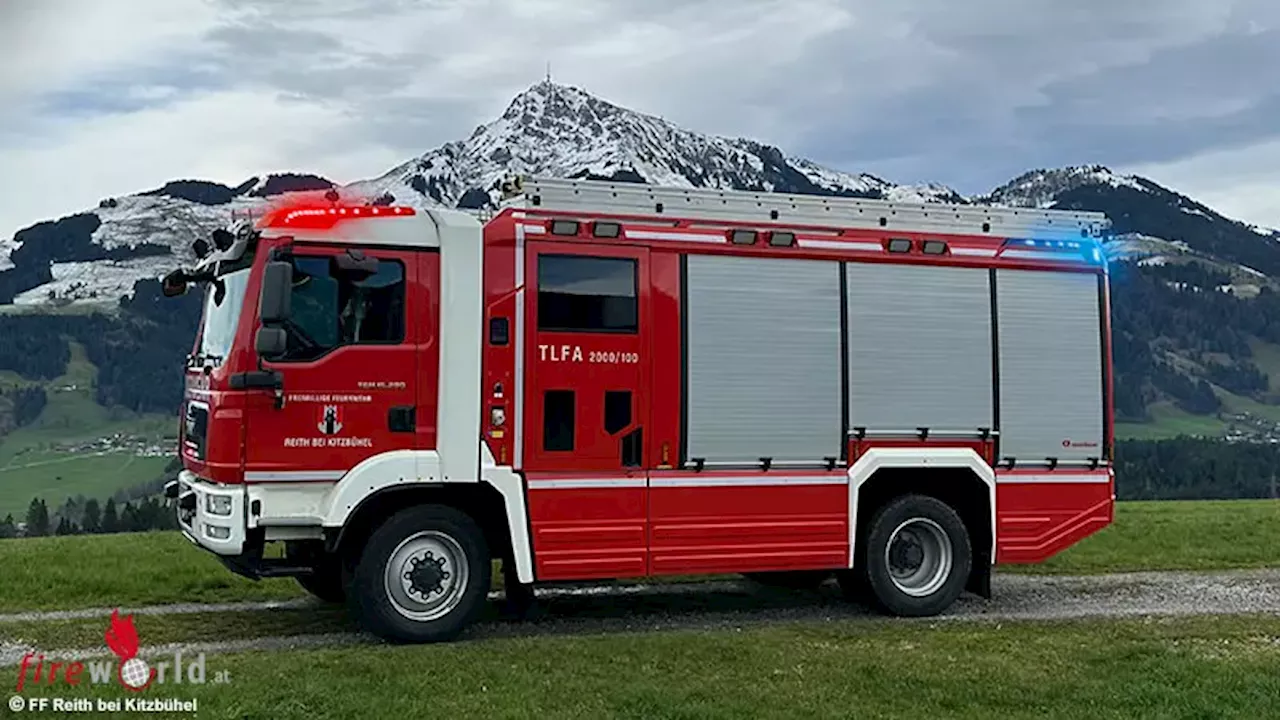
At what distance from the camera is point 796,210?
11.4m

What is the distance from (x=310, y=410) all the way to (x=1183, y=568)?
1056cm

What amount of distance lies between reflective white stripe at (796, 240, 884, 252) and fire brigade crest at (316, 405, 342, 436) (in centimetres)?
427

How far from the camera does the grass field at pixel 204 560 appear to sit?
481 inches

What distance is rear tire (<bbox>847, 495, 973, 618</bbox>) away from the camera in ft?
37.8

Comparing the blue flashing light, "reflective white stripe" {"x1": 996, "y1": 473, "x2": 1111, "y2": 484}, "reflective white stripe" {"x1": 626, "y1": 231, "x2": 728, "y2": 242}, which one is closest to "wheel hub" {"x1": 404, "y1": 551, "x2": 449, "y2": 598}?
"reflective white stripe" {"x1": 626, "y1": 231, "x2": 728, "y2": 242}

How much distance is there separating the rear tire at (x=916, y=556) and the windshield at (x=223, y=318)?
575 cm

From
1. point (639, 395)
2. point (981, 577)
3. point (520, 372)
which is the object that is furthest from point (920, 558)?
point (520, 372)

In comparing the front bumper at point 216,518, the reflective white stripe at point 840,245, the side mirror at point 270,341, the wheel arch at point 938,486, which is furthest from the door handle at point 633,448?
the front bumper at point 216,518

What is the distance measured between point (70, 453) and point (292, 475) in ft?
389

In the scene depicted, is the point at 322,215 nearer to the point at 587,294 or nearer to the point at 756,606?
the point at 587,294

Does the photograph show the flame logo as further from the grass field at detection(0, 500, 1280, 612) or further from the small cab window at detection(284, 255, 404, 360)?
the small cab window at detection(284, 255, 404, 360)

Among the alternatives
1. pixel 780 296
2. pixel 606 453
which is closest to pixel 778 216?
pixel 780 296

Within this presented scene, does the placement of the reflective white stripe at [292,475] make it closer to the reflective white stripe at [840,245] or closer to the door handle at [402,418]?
the door handle at [402,418]

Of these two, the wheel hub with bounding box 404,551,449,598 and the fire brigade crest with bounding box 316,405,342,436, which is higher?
the fire brigade crest with bounding box 316,405,342,436
